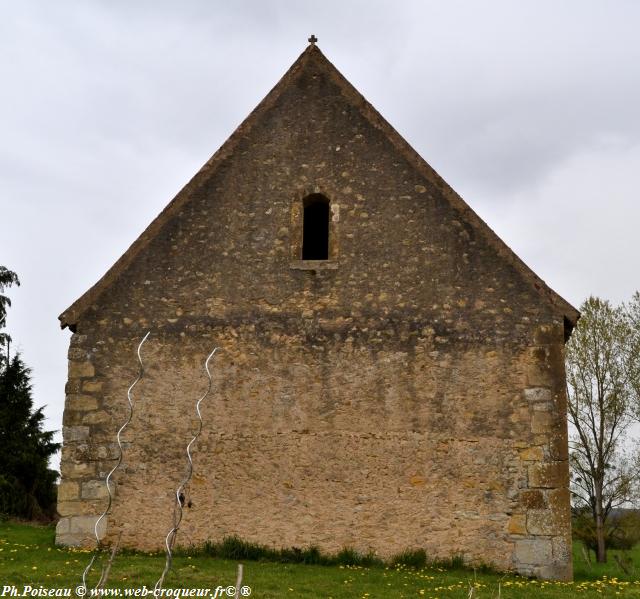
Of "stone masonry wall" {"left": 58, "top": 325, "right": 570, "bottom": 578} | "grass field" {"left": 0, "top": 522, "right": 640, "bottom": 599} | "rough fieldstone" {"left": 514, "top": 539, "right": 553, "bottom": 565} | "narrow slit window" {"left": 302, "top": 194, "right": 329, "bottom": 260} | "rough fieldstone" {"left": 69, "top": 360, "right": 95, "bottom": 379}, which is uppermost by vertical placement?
"narrow slit window" {"left": 302, "top": 194, "right": 329, "bottom": 260}

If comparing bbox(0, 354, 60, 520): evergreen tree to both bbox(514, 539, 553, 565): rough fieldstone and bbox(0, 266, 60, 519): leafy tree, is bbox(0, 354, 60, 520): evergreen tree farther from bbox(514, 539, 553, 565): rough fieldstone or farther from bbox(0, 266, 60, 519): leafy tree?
bbox(514, 539, 553, 565): rough fieldstone

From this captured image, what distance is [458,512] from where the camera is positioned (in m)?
9.98

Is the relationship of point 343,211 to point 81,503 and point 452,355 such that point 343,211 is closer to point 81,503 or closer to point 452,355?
point 452,355

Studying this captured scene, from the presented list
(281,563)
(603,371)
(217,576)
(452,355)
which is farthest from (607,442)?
(217,576)

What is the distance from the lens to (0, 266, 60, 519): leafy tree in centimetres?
1847

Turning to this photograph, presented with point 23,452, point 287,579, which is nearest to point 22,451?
point 23,452

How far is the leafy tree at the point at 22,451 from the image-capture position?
60.6 feet

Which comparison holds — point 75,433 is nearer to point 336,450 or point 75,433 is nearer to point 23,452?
point 336,450

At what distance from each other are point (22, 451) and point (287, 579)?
40.1 ft

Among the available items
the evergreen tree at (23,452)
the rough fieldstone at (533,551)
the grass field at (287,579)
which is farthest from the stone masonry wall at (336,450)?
the evergreen tree at (23,452)

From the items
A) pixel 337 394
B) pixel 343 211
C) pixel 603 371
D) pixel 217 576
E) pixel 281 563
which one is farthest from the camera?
pixel 603 371

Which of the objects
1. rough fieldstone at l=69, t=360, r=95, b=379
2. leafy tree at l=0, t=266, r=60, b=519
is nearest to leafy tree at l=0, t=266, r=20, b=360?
leafy tree at l=0, t=266, r=60, b=519

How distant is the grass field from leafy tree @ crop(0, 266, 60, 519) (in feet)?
29.0

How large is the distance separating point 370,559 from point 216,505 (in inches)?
83.9
